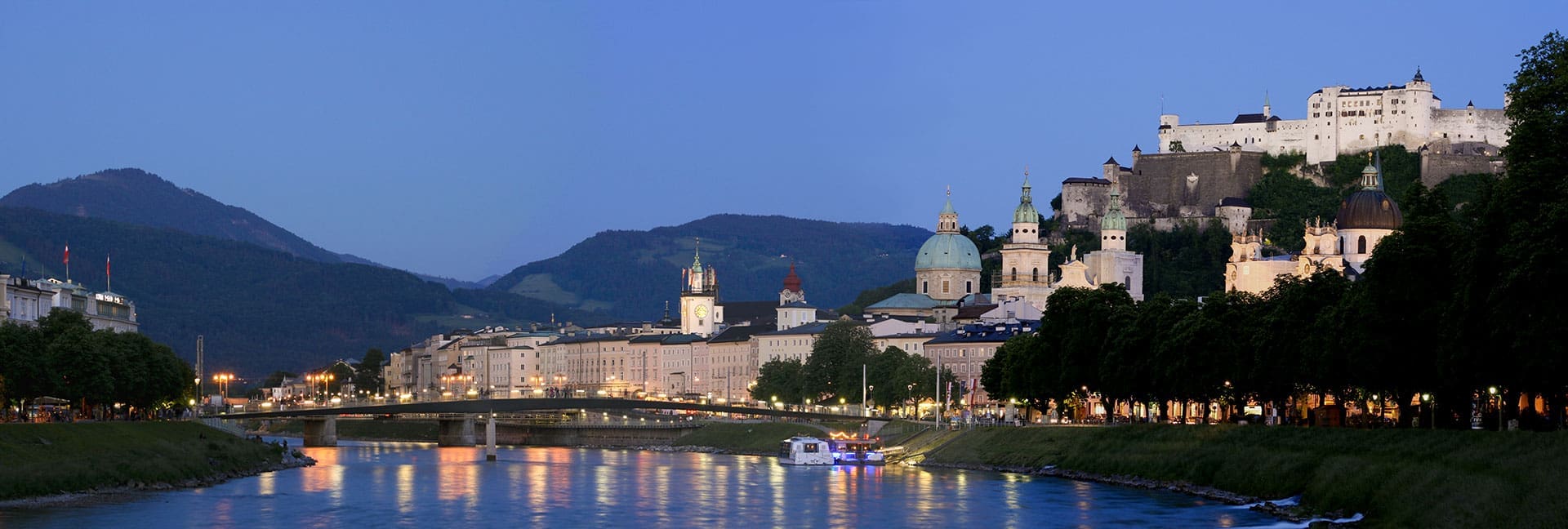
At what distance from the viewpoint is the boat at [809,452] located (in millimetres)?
98875

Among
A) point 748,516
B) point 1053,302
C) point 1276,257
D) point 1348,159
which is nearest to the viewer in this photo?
point 748,516

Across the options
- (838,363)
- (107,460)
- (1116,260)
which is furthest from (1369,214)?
(107,460)

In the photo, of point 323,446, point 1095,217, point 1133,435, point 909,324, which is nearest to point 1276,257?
point 909,324

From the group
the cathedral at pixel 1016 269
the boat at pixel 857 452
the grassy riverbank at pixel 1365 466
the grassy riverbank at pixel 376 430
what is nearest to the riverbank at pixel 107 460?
the boat at pixel 857 452

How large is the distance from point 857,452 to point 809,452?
9.30ft

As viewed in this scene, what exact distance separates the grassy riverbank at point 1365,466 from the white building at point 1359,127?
359 ft

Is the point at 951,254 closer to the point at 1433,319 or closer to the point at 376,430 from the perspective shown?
the point at 376,430

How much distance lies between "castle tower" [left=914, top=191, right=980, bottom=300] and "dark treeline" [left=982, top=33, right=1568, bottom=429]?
11100cm

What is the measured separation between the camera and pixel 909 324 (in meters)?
165

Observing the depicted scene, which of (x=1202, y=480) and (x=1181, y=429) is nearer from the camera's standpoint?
(x=1202, y=480)

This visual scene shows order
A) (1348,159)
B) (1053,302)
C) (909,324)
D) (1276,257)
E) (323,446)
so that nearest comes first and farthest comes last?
(1053,302) < (323,446) < (1276,257) < (909,324) < (1348,159)

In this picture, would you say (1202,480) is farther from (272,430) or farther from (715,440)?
(272,430)

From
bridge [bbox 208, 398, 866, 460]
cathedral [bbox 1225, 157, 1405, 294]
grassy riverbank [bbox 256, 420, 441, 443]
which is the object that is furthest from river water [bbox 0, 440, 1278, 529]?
grassy riverbank [bbox 256, 420, 441, 443]

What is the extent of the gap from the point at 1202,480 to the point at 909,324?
97.9 meters
